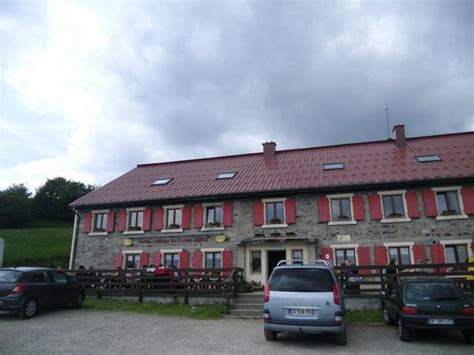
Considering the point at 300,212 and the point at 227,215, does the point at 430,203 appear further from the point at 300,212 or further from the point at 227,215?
the point at 227,215

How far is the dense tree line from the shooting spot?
199 ft

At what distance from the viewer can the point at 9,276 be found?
36.2 ft

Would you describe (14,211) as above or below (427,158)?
above

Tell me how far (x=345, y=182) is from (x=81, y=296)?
12.5m

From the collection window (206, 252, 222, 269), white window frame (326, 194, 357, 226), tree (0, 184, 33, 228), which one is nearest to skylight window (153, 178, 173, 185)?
window (206, 252, 222, 269)

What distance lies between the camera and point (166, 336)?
898cm

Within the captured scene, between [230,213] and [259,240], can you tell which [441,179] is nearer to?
[259,240]

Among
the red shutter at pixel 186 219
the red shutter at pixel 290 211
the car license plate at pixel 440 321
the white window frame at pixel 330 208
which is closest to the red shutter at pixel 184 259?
the red shutter at pixel 186 219

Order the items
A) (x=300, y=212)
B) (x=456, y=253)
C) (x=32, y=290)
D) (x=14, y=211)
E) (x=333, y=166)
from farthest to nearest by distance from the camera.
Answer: (x=14, y=211)
(x=333, y=166)
(x=300, y=212)
(x=456, y=253)
(x=32, y=290)

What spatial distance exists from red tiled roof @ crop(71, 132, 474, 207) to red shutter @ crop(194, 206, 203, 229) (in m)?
0.69

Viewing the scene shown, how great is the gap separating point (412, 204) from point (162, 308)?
38.6 feet

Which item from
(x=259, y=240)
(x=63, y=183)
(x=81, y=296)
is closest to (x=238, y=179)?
(x=259, y=240)

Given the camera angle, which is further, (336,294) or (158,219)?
(158,219)

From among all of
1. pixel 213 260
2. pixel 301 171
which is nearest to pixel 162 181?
pixel 213 260
